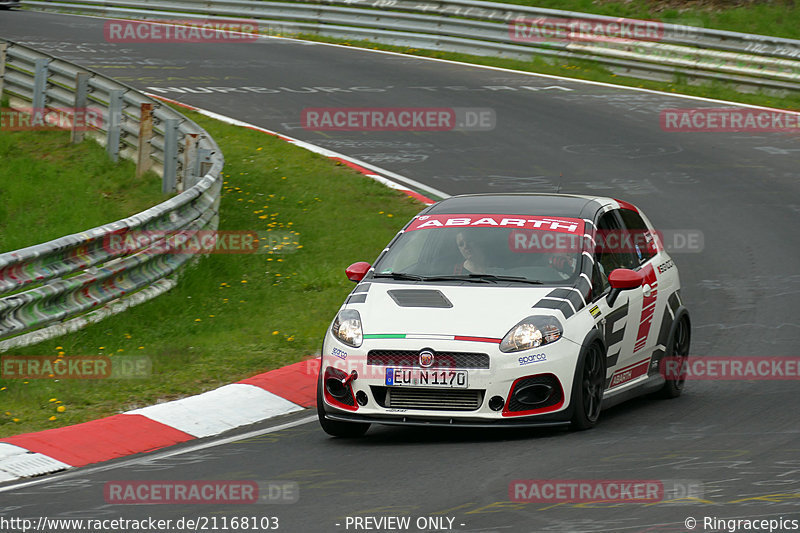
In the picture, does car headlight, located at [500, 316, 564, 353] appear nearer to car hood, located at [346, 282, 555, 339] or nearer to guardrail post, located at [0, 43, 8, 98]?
car hood, located at [346, 282, 555, 339]

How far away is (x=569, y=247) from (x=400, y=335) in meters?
1.65

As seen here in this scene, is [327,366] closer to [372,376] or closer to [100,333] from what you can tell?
[372,376]

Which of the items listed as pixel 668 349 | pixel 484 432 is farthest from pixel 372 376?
pixel 668 349

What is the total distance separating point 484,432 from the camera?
8.38 meters

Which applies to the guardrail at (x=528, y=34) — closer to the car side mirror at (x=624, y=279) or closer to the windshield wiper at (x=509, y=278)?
the car side mirror at (x=624, y=279)

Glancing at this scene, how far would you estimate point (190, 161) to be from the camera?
1522cm

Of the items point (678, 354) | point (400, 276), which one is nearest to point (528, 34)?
point (678, 354)

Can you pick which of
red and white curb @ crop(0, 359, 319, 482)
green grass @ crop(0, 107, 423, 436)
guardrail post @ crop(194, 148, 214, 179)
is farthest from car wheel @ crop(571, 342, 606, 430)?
guardrail post @ crop(194, 148, 214, 179)

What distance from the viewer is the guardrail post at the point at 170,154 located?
1560 centimetres

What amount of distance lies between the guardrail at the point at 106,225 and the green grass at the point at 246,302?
249 millimetres

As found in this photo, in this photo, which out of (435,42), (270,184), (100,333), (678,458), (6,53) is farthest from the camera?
(435,42)

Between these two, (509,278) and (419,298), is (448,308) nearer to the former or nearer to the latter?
(419,298)

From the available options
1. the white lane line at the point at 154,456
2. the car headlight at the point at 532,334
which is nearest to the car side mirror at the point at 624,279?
the car headlight at the point at 532,334

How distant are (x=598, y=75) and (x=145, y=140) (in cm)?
1289
